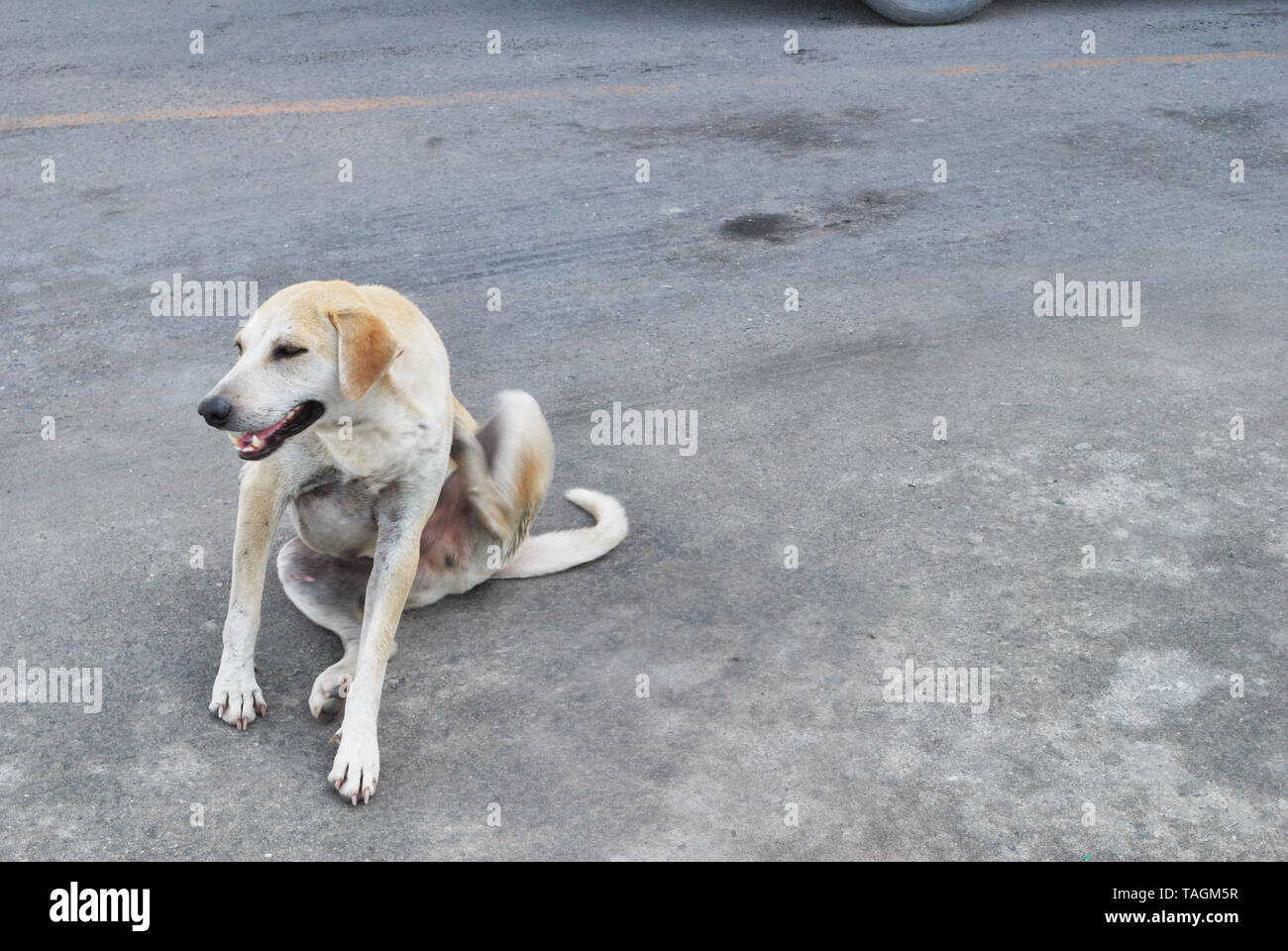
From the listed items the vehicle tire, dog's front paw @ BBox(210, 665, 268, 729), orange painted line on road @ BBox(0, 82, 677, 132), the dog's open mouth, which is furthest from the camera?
the vehicle tire

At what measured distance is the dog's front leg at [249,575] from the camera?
3822 millimetres

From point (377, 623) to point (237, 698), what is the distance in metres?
0.43

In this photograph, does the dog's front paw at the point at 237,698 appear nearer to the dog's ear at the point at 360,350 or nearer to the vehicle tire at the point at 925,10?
the dog's ear at the point at 360,350

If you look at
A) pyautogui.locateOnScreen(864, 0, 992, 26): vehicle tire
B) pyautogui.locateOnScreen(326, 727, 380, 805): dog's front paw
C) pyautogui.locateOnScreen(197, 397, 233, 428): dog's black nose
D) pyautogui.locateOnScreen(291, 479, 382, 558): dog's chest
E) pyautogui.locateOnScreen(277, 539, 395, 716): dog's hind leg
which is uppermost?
pyautogui.locateOnScreen(864, 0, 992, 26): vehicle tire

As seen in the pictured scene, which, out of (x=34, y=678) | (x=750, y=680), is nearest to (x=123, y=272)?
(x=34, y=678)

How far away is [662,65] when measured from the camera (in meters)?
9.75

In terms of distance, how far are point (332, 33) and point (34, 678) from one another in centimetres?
762

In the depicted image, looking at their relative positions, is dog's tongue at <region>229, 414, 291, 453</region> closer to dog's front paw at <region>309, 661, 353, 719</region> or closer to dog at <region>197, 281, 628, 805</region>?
dog at <region>197, 281, 628, 805</region>

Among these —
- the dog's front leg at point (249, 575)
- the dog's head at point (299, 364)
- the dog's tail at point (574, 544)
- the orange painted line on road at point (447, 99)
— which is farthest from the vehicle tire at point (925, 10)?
the dog's front leg at point (249, 575)

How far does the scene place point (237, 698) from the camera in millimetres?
3781

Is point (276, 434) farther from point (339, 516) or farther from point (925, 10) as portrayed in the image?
point (925, 10)

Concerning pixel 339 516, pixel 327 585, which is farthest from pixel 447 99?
pixel 339 516

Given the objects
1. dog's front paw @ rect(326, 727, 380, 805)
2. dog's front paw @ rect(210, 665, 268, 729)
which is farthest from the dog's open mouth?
dog's front paw @ rect(326, 727, 380, 805)

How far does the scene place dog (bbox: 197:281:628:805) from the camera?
141 inches
